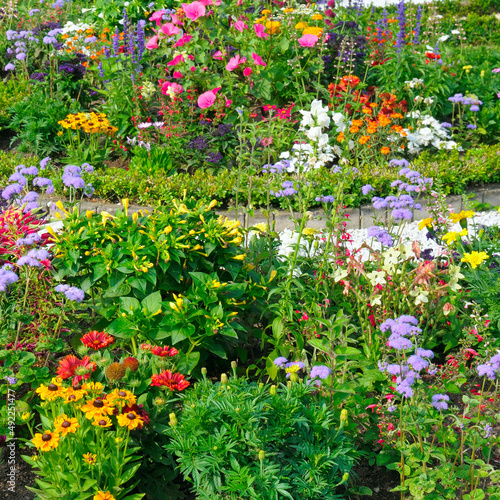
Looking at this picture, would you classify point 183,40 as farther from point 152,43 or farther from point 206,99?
point 206,99

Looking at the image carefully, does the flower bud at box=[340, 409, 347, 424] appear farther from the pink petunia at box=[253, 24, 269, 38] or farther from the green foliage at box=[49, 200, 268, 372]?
the pink petunia at box=[253, 24, 269, 38]

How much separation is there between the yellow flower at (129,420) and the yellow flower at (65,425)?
148 millimetres

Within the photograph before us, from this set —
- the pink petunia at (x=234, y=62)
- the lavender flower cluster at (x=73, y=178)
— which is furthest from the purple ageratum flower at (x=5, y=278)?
the pink petunia at (x=234, y=62)

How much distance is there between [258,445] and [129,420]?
1.54 feet

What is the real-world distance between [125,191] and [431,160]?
2797mm

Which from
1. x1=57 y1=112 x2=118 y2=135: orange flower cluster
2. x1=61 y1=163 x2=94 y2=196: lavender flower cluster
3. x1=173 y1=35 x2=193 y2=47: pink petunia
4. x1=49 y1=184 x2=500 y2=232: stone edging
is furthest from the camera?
x1=173 y1=35 x2=193 y2=47: pink petunia

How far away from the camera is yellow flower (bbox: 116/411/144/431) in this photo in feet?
7.32

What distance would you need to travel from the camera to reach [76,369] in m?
2.43

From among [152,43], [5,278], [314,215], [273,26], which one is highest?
[273,26]

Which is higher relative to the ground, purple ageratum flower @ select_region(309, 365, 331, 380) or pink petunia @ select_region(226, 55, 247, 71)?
pink petunia @ select_region(226, 55, 247, 71)

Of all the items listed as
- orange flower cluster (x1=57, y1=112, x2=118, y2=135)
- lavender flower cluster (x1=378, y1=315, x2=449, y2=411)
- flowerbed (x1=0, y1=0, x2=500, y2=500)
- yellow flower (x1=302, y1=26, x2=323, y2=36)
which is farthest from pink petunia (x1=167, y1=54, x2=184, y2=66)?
lavender flower cluster (x1=378, y1=315, x2=449, y2=411)

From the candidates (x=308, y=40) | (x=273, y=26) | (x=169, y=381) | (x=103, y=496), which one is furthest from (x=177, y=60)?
(x=103, y=496)

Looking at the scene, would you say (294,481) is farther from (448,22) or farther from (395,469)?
(448,22)

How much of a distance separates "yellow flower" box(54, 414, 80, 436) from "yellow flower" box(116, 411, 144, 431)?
148 millimetres
